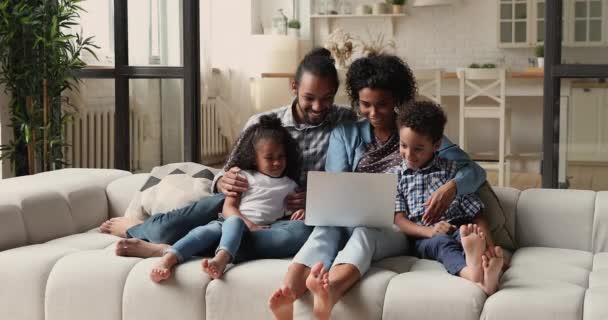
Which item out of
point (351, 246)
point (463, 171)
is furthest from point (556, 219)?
point (351, 246)

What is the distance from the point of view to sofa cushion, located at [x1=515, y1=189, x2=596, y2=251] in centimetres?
321

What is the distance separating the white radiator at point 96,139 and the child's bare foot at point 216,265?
2.16 meters

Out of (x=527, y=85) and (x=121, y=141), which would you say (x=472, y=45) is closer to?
(x=527, y=85)

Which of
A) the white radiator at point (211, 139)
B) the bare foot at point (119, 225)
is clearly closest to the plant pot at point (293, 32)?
the white radiator at point (211, 139)

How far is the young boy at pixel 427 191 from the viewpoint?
292 centimetres

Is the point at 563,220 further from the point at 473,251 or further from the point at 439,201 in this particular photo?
the point at 473,251

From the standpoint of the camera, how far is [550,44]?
381 cm

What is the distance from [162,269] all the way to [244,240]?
29cm

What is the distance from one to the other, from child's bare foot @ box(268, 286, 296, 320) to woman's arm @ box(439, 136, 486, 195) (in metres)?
0.74

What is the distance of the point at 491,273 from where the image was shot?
2.55m

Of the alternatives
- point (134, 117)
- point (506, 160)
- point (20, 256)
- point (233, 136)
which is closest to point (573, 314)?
point (20, 256)

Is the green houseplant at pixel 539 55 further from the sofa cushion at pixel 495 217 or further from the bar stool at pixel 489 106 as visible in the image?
the sofa cushion at pixel 495 217

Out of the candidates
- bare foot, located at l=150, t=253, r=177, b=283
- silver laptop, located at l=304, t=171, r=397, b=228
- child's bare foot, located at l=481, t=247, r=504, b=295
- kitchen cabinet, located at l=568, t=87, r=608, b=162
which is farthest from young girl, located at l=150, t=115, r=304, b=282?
kitchen cabinet, located at l=568, t=87, r=608, b=162

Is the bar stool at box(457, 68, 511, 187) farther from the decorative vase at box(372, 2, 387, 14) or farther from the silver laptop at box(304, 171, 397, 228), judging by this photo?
the silver laptop at box(304, 171, 397, 228)
